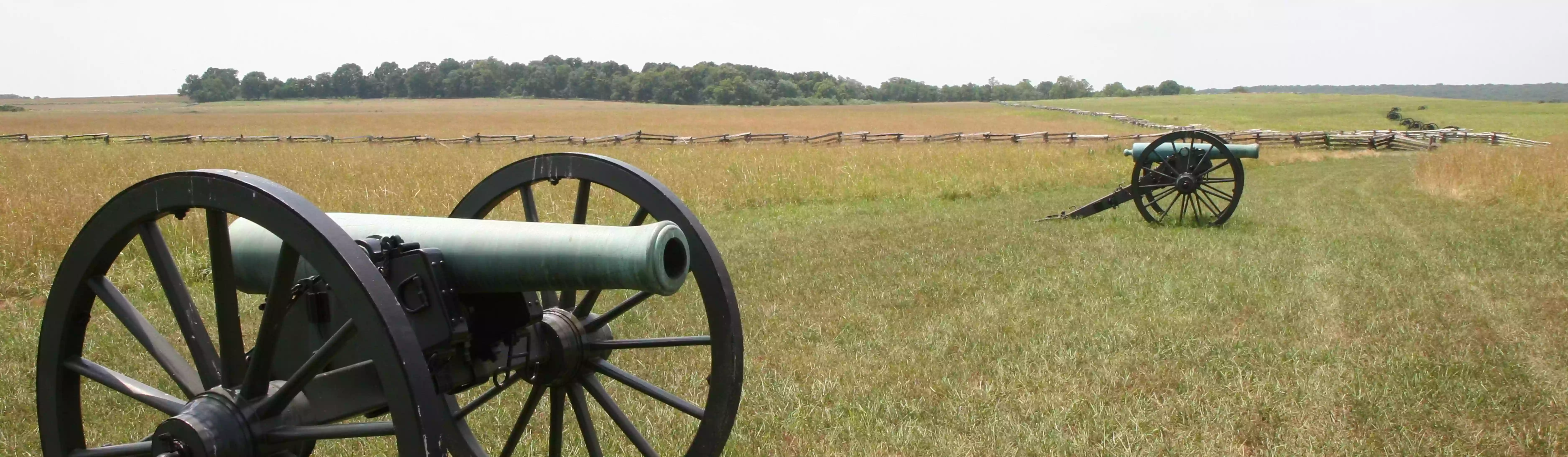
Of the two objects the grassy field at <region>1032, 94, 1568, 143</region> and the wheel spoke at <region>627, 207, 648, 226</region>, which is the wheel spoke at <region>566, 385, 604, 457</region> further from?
the grassy field at <region>1032, 94, 1568, 143</region>

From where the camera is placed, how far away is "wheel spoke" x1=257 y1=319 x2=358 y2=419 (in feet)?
7.57

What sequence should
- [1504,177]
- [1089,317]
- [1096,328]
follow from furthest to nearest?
[1504,177] < [1089,317] < [1096,328]

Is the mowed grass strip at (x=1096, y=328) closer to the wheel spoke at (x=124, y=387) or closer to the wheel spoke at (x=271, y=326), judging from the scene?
the wheel spoke at (x=124, y=387)

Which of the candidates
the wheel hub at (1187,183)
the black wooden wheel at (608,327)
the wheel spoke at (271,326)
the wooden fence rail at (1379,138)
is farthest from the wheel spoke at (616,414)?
the wooden fence rail at (1379,138)

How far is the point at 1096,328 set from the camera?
18.6 feet

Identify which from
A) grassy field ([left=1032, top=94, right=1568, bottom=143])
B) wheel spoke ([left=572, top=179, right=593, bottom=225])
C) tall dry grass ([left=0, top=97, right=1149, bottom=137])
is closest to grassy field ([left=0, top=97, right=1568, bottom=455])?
wheel spoke ([left=572, top=179, right=593, bottom=225])

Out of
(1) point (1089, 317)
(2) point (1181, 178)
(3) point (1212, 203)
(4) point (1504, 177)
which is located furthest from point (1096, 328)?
(4) point (1504, 177)

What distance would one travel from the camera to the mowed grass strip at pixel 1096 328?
3.97 m

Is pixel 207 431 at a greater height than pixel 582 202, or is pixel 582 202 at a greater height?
pixel 582 202

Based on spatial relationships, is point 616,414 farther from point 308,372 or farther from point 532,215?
point 308,372

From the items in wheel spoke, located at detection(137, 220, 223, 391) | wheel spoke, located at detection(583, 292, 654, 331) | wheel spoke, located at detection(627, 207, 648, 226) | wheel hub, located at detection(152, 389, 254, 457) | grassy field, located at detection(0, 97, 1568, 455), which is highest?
wheel spoke, located at detection(627, 207, 648, 226)

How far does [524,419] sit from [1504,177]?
46.6 feet

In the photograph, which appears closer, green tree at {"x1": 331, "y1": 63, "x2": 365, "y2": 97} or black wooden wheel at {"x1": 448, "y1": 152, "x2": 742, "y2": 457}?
black wooden wheel at {"x1": 448, "y1": 152, "x2": 742, "y2": 457}

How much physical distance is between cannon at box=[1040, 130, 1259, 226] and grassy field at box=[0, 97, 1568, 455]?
14.1 inches
